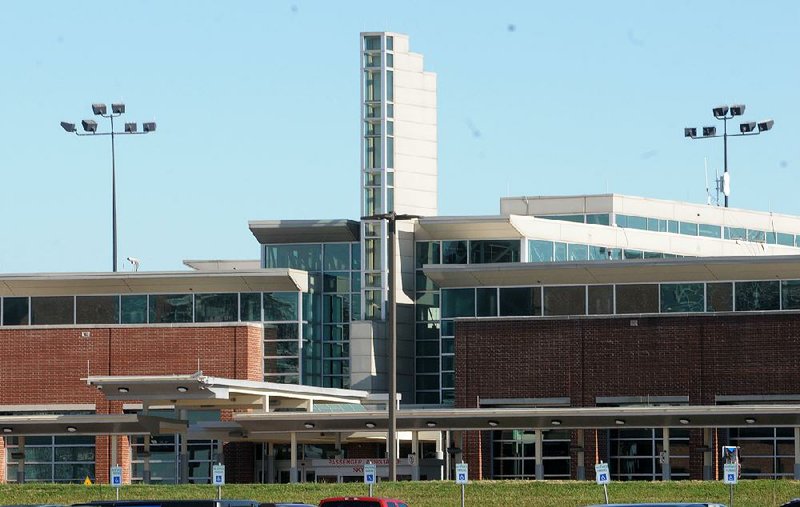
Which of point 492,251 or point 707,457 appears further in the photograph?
point 492,251

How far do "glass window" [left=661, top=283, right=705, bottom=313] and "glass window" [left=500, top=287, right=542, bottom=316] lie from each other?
461 centimetres

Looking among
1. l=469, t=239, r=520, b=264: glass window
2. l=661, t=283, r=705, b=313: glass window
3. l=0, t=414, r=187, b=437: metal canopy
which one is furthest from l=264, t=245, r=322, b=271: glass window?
l=661, t=283, r=705, b=313: glass window

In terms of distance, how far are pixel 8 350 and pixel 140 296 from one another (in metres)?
5.30

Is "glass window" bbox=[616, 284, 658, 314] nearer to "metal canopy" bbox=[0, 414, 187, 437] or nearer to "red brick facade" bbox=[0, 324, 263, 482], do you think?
"red brick facade" bbox=[0, 324, 263, 482]

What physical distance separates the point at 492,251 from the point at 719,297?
9543 millimetres

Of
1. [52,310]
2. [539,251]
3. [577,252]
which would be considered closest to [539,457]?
[539,251]

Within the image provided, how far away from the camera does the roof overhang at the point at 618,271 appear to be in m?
69.4

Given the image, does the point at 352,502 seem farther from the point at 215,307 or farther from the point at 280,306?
the point at 215,307

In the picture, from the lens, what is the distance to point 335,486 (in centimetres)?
5906

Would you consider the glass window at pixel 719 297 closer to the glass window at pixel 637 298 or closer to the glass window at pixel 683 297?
the glass window at pixel 683 297

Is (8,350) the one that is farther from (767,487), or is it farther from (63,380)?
(767,487)

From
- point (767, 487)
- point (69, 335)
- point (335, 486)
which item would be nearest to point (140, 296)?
point (69, 335)

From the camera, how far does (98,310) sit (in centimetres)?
7519

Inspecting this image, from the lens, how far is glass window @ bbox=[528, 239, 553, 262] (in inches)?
2987
